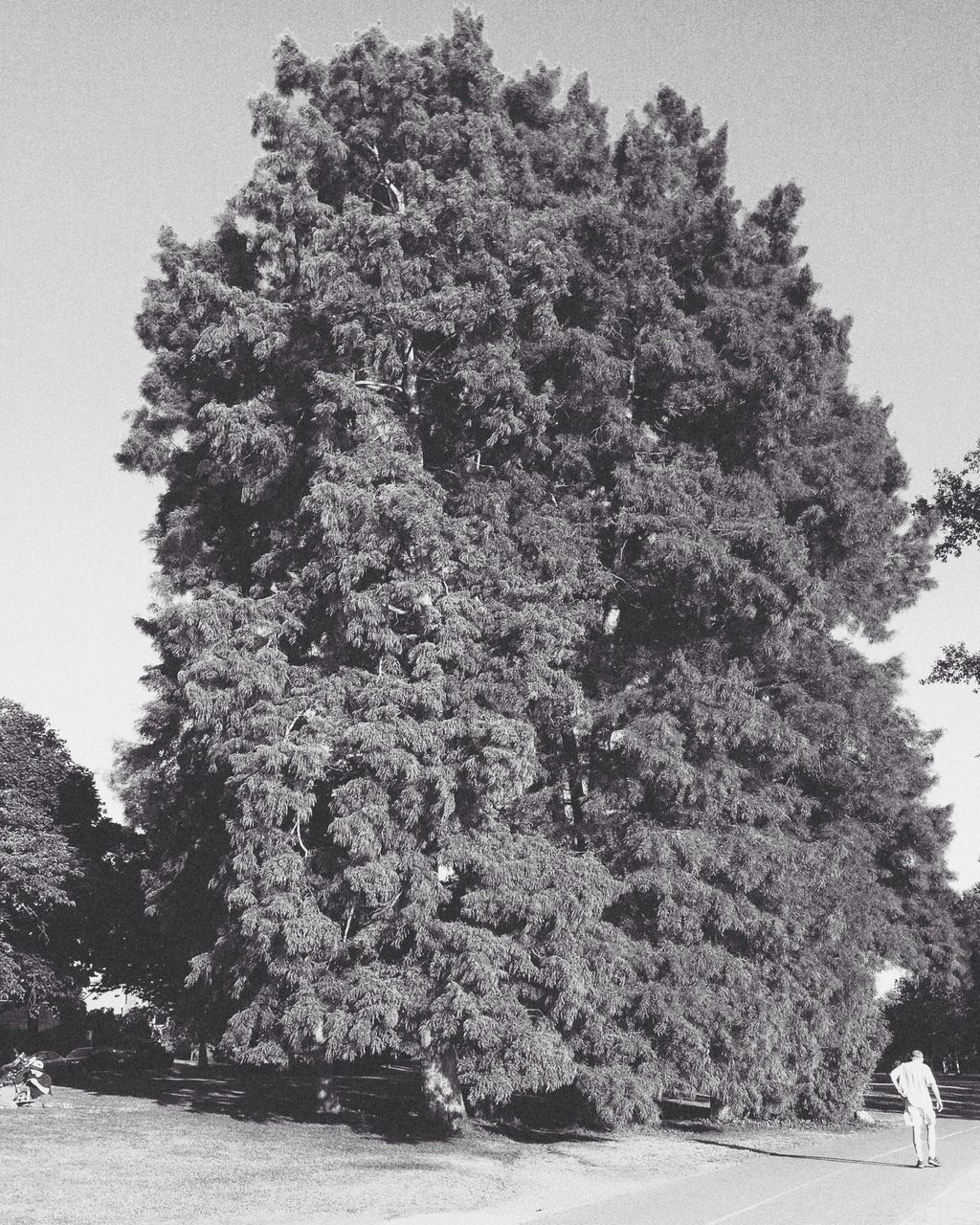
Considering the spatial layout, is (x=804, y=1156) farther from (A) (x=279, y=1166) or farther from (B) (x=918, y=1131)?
(A) (x=279, y=1166)

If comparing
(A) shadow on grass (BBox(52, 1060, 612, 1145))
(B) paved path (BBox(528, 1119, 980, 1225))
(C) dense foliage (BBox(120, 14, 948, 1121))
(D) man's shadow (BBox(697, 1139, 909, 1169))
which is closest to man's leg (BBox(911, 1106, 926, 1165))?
(B) paved path (BBox(528, 1119, 980, 1225))

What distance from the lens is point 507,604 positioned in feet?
63.5

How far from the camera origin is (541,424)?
20938mm

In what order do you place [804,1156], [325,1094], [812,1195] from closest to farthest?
1. [812,1195]
2. [804,1156]
3. [325,1094]

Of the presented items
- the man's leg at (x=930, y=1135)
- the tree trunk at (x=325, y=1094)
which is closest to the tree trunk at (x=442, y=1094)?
the tree trunk at (x=325, y=1094)

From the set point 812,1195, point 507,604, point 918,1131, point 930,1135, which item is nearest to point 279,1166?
point 812,1195

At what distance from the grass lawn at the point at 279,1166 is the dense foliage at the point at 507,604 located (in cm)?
128

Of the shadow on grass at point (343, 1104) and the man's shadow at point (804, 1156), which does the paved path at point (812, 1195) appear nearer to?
the man's shadow at point (804, 1156)

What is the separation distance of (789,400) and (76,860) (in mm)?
21142

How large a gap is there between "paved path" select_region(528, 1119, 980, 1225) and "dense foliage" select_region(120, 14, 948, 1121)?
9.62 ft

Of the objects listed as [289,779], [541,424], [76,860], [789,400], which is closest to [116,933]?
[76,860]

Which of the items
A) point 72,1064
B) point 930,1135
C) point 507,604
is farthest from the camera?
point 72,1064

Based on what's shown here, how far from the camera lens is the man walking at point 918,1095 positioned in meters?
14.2

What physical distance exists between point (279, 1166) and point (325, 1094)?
301 inches
